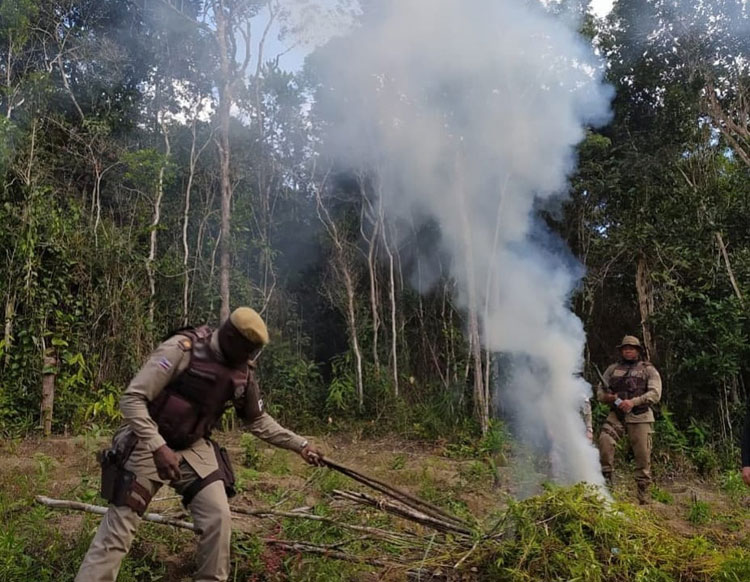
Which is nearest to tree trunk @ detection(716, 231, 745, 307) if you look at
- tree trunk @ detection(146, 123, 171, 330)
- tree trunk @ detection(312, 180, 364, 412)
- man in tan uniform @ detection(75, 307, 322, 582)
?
tree trunk @ detection(312, 180, 364, 412)

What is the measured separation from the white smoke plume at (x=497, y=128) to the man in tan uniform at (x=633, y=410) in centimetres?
100

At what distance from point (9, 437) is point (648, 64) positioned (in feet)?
37.9

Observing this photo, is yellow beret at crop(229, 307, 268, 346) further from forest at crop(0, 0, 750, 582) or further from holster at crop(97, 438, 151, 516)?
forest at crop(0, 0, 750, 582)

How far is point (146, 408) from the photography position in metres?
2.91

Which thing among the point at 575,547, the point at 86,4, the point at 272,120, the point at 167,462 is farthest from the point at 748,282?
the point at 86,4

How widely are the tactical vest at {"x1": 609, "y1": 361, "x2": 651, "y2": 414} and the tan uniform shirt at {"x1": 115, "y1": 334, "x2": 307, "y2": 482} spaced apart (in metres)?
4.64

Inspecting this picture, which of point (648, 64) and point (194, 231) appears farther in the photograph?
point (194, 231)

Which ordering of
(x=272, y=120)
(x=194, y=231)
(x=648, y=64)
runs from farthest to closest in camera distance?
(x=272, y=120) < (x=194, y=231) < (x=648, y=64)

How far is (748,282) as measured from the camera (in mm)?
9000

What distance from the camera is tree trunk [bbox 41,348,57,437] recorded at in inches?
Answer: 312

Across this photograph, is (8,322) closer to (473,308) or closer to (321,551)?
(321,551)

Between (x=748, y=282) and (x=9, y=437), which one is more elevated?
(x=748, y=282)

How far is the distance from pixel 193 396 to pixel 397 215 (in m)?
9.99

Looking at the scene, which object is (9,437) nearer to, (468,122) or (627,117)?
(468,122)
